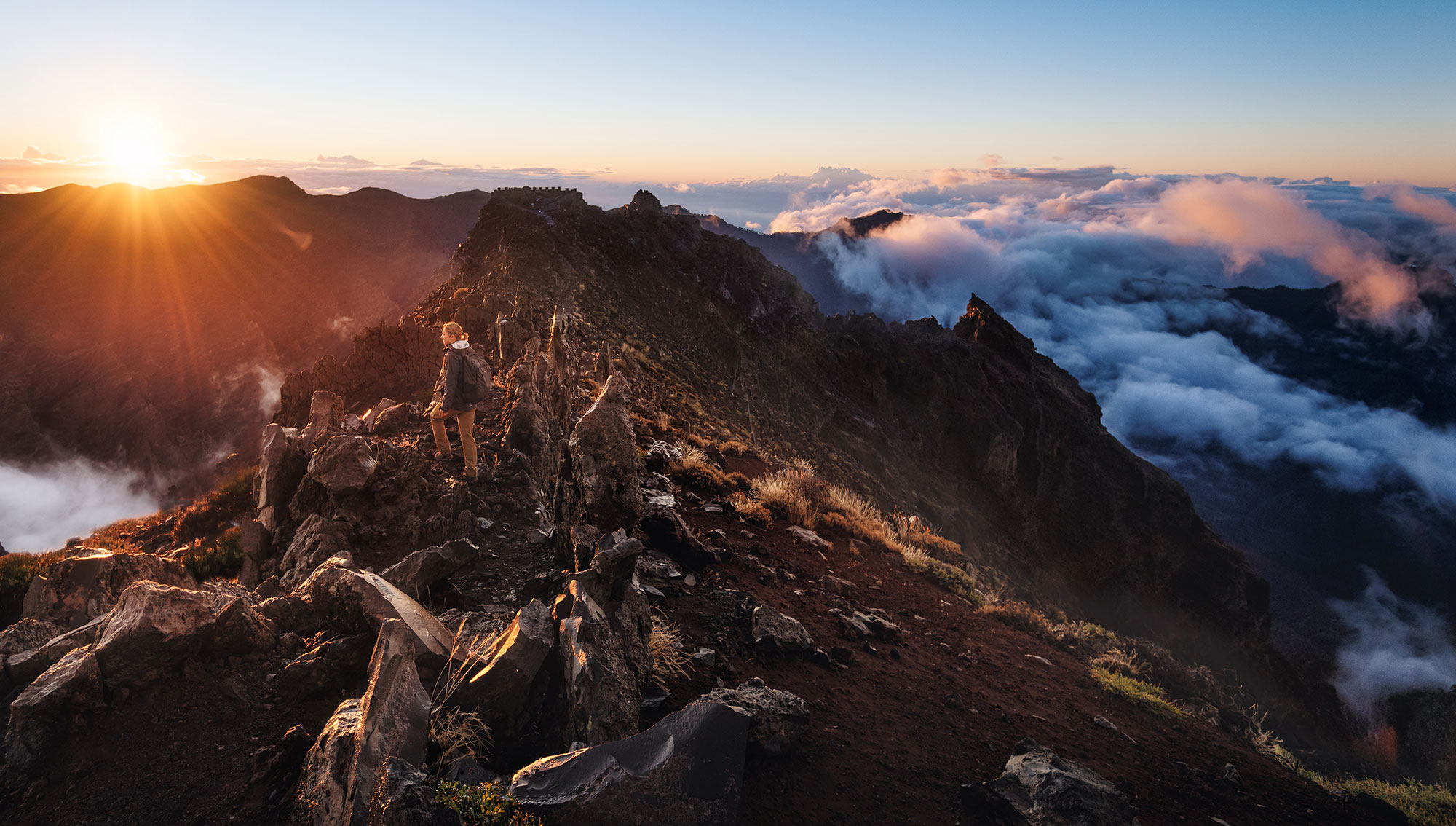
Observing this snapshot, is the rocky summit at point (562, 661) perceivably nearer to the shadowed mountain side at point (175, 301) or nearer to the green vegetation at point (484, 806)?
the green vegetation at point (484, 806)

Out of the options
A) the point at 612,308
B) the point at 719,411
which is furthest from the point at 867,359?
the point at 719,411

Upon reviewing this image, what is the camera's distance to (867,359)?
49406 mm

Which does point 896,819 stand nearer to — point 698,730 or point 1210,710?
point 698,730

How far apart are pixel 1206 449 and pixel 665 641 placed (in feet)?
647

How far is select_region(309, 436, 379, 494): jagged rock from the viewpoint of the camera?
5781 millimetres

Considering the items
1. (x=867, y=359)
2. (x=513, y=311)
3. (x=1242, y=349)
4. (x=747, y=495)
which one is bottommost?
(x=1242, y=349)

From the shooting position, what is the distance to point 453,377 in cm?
702

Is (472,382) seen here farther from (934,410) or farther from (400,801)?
(934,410)

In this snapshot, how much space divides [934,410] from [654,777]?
50378mm

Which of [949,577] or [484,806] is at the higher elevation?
[484,806]

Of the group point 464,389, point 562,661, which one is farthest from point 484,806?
point 464,389

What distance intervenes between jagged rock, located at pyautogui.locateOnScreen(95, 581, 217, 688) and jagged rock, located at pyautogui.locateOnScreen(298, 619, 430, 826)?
4.54 feet

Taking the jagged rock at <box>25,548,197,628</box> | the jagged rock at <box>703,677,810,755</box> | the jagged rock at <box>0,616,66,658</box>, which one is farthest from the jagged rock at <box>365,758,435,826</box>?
the jagged rock at <box>25,548,197,628</box>

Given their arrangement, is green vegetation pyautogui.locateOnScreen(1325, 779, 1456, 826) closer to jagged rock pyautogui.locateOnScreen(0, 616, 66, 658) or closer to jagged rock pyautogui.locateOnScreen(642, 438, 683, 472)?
jagged rock pyautogui.locateOnScreen(642, 438, 683, 472)
